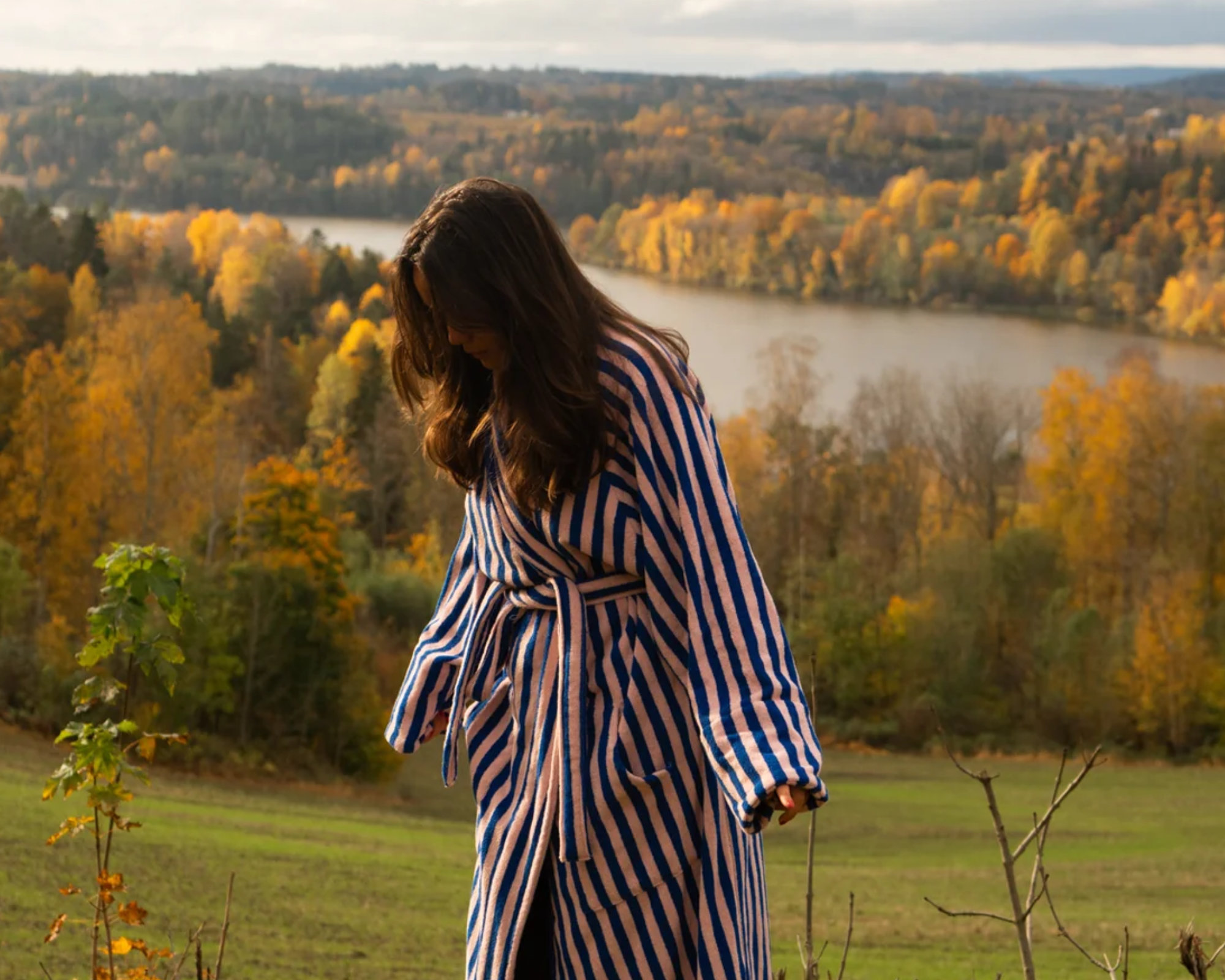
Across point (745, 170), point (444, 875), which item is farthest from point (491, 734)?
point (745, 170)

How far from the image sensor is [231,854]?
15086 millimetres

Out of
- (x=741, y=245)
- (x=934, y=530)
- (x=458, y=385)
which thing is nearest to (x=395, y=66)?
(x=741, y=245)

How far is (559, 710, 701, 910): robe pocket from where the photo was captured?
205cm

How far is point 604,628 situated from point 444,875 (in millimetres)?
14575

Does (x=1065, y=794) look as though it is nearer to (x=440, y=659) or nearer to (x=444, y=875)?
(x=440, y=659)

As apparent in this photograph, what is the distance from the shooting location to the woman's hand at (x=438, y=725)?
2.38 meters

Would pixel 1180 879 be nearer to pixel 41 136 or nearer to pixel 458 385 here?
pixel 458 385

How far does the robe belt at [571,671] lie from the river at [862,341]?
149ft

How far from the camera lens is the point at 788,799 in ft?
6.03

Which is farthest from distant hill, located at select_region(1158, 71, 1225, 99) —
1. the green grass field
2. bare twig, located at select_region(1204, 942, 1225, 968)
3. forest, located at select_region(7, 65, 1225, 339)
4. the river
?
bare twig, located at select_region(1204, 942, 1225, 968)

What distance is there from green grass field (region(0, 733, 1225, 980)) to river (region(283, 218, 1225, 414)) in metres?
23.9

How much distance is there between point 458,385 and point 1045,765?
32822 mm

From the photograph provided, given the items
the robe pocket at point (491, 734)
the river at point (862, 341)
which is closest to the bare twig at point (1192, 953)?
the robe pocket at point (491, 734)

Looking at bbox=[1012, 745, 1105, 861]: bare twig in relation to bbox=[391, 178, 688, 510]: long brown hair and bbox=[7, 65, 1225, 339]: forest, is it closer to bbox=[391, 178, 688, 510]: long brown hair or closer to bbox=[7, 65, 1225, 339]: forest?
bbox=[391, 178, 688, 510]: long brown hair
